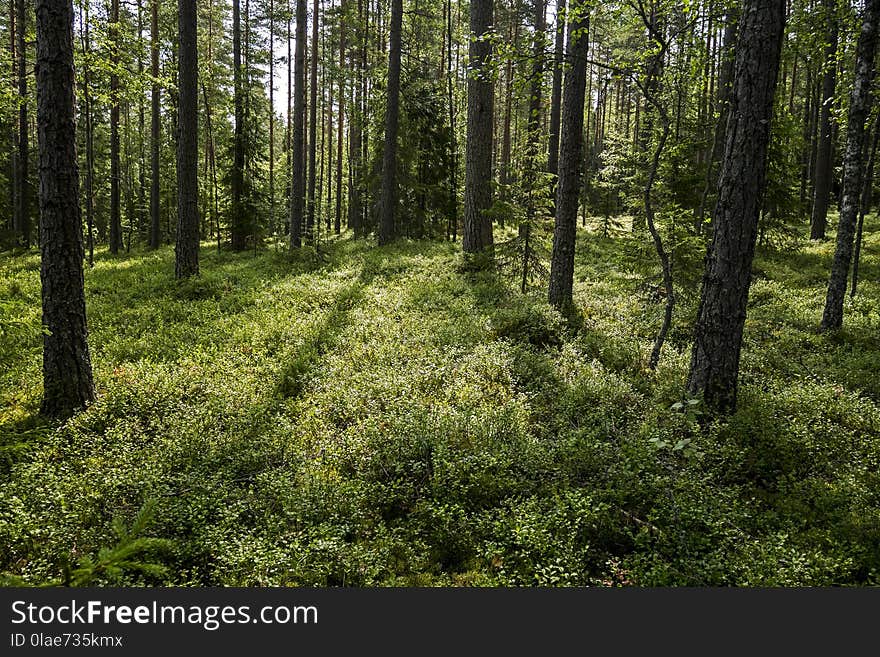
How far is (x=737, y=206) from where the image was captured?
5.99 meters

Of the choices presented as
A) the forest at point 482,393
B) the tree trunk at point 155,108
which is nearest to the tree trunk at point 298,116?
the forest at point 482,393

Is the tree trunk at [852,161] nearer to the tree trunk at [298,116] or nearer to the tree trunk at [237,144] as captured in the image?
the tree trunk at [298,116]

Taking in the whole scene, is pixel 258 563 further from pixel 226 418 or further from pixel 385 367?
pixel 385 367

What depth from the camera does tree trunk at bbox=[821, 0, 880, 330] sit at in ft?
30.6

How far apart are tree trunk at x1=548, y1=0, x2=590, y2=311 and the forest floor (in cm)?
130

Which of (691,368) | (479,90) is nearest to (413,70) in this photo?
(479,90)

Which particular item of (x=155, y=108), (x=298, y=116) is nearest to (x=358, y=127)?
(x=155, y=108)

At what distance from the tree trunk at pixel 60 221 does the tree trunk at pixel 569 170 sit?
26.0 ft

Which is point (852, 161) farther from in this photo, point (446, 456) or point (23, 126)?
point (23, 126)

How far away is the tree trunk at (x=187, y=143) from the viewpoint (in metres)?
13.3

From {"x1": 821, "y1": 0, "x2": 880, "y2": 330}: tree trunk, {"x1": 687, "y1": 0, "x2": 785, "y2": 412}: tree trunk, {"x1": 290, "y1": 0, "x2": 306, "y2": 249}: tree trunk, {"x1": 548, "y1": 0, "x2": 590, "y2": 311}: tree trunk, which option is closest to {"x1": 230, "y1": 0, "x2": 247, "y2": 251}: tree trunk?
{"x1": 290, "y1": 0, "x2": 306, "y2": 249}: tree trunk

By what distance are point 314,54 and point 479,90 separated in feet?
51.2

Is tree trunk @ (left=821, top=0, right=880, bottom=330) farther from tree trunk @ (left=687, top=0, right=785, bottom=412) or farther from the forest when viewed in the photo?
tree trunk @ (left=687, top=0, right=785, bottom=412)

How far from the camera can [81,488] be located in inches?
197
